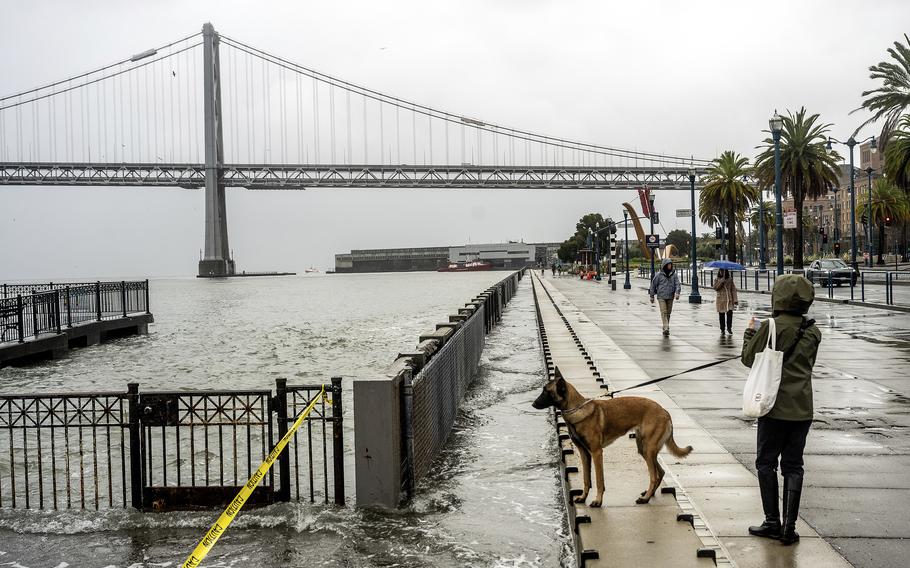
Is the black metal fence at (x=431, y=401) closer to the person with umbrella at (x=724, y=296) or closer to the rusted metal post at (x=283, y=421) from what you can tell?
the rusted metal post at (x=283, y=421)

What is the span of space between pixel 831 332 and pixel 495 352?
25.1 ft

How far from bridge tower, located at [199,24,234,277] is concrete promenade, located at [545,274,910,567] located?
4400 inches

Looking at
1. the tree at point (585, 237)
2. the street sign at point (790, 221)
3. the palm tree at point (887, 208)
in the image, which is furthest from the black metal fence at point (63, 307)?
the tree at point (585, 237)

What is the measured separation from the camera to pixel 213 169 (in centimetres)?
12238

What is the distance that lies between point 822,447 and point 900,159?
42.7 metres

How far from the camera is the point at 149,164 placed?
426 feet

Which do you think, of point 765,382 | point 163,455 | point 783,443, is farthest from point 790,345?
point 163,455

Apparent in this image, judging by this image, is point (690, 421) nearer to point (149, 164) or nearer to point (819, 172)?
point (819, 172)

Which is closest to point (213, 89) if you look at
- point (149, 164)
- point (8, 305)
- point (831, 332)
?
point (149, 164)

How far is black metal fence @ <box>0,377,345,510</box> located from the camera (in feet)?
23.5

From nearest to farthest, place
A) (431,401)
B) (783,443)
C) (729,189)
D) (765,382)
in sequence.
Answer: (765,382), (783,443), (431,401), (729,189)

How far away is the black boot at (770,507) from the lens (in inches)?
217

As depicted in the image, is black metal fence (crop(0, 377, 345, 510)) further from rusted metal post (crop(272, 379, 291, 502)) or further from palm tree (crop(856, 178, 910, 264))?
palm tree (crop(856, 178, 910, 264))

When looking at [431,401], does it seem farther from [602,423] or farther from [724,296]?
[724,296]
